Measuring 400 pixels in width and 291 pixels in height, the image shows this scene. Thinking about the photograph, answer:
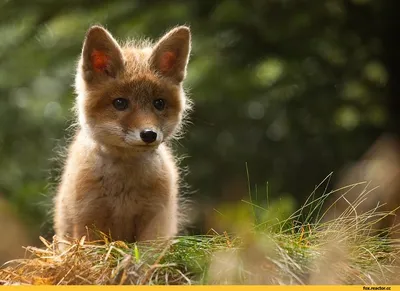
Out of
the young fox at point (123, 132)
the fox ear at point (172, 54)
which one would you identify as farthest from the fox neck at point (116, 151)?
the fox ear at point (172, 54)

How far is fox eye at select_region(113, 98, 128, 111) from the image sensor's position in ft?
17.7

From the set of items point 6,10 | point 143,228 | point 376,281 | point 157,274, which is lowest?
point 143,228

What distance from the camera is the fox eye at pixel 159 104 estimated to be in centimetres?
549

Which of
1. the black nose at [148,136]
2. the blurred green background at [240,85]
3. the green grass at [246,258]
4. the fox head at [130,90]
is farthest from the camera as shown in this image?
the blurred green background at [240,85]

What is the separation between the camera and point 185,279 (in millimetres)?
3883

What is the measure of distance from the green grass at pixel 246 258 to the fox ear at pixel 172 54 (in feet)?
5.18

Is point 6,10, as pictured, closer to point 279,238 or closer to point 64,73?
point 64,73

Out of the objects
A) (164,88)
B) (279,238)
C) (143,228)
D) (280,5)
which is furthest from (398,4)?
(279,238)

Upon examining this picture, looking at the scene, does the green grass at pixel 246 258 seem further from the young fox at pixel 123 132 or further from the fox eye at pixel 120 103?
the fox eye at pixel 120 103

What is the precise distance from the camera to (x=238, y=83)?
8219 mm

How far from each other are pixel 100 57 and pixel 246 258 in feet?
7.08

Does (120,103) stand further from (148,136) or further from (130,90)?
(148,136)
